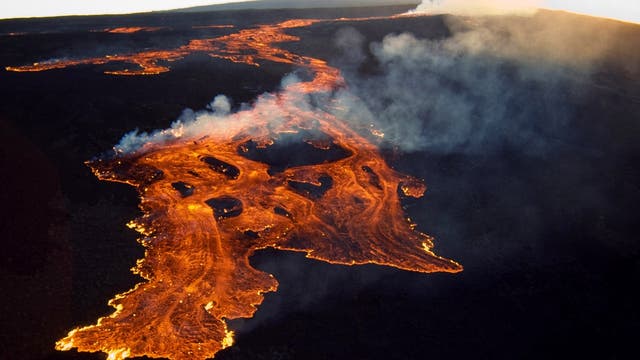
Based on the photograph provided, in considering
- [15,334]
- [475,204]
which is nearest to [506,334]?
[475,204]

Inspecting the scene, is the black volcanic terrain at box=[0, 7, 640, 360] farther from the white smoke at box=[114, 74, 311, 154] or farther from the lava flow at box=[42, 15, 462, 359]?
the white smoke at box=[114, 74, 311, 154]

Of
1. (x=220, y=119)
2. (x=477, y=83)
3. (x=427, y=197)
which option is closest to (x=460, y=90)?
(x=477, y=83)

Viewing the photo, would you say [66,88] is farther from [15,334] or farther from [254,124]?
[15,334]

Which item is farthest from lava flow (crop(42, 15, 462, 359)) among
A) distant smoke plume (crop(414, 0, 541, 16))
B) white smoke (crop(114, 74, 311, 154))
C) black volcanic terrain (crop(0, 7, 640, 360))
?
distant smoke plume (crop(414, 0, 541, 16))

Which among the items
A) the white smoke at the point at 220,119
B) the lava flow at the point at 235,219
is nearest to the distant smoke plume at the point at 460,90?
the white smoke at the point at 220,119

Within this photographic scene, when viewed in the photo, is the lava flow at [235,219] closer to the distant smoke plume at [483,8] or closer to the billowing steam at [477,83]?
the billowing steam at [477,83]
